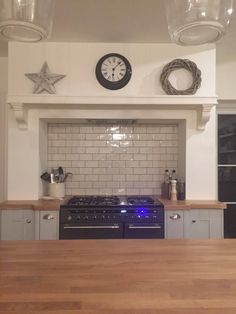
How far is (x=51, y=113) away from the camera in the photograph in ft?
11.0

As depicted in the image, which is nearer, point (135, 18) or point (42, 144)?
point (135, 18)

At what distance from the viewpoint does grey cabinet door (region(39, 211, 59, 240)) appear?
304 cm

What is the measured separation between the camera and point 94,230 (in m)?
3.03

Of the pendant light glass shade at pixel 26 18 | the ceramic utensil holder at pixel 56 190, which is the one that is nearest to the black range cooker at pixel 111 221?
the ceramic utensil holder at pixel 56 190

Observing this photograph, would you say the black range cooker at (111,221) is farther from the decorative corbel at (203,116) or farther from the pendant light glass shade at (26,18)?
the pendant light glass shade at (26,18)

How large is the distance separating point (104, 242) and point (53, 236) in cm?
143

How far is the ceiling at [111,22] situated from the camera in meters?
2.52

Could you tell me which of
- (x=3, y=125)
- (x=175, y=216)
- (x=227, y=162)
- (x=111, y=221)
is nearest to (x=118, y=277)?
(x=111, y=221)

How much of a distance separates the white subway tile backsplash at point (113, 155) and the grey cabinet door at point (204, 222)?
29.9 inches

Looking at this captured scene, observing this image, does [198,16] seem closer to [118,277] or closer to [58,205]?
[118,277]

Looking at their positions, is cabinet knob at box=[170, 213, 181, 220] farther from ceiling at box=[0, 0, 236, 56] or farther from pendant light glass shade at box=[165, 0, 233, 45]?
pendant light glass shade at box=[165, 0, 233, 45]

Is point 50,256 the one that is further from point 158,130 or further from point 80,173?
point 158,130

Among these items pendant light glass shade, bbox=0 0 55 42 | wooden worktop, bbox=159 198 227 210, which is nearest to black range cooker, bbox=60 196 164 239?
wooden worktop, bbox=159 198 227 210

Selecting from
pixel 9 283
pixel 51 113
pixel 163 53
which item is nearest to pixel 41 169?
pixel 51 113
